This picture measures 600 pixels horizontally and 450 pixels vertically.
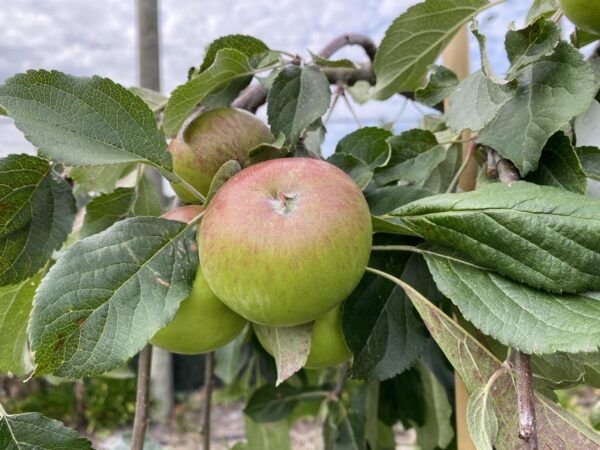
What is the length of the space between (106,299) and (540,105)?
0.32 m

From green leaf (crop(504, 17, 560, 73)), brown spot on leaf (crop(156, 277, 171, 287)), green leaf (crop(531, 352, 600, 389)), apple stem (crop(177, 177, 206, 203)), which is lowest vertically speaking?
→ green leaf (crop(531, 352, 600, 389))

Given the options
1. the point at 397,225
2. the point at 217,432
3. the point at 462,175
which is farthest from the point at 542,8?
the point at 217,432

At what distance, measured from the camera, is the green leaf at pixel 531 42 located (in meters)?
0.39

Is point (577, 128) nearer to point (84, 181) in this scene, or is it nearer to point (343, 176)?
point (343, 176)

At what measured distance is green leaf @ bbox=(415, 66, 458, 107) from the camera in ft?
1.61

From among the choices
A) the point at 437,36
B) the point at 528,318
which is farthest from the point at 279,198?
the point at 437,36

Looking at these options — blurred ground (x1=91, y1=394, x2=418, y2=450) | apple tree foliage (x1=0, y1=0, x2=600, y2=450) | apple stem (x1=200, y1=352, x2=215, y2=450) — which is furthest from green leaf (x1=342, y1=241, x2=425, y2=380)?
blurred ground (x1=91, y1=394, x2=418, y2=450)

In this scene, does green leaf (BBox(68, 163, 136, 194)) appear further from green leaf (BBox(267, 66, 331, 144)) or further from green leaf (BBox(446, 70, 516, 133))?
green leaf (BBox(446, 70, 516, 133))

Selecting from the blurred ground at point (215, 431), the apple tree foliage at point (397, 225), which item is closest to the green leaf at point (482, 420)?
the apple tree foliage at point (397, 225)

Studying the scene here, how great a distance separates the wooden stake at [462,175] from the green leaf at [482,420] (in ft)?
0.42

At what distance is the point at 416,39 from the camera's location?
0.53m

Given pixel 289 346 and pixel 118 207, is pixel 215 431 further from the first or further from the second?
pixel 289 346

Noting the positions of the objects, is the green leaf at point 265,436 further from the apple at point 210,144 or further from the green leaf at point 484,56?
the green leaf at point 484,56

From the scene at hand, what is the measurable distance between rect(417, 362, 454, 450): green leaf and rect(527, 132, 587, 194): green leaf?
40 centimetres
